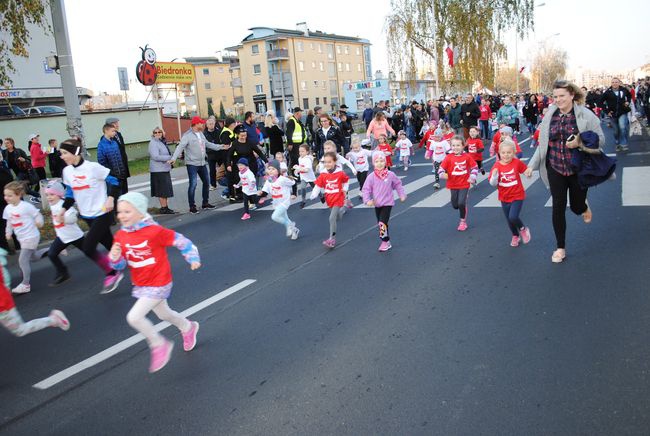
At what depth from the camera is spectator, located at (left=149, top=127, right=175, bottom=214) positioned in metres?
11.7

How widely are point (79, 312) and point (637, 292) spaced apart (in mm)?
5591

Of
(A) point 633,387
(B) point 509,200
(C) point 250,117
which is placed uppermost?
(C) point 250,117

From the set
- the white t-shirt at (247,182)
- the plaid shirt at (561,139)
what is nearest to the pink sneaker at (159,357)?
the plaid shirt at (561,139)

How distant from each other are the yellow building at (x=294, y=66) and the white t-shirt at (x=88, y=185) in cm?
7122

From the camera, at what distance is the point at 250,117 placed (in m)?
13.7

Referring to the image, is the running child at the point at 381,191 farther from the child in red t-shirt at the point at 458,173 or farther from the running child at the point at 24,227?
the running child at the point at 24,227

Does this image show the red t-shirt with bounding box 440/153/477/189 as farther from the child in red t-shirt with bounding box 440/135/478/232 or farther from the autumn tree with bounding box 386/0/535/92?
the autumn tree with bounding box 386/0/535/92

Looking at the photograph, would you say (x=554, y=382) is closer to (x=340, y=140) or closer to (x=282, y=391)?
(x=282, y=391)

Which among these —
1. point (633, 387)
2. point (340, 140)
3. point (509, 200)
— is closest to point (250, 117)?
point (340, 140)

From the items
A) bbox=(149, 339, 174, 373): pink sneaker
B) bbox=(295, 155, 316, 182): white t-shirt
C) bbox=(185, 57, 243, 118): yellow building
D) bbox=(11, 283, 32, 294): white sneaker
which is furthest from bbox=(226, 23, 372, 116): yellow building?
bbox=(149, 339, 174, 373): pink sneaker

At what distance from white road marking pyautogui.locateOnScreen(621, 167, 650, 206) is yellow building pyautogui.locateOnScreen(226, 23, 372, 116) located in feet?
219

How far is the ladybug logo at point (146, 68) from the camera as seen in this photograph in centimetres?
1744

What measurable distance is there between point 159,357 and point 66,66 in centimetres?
893

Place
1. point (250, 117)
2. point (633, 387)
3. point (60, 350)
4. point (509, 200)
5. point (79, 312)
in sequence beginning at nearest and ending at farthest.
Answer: point (633, 387) → point (60, 350) → point (79, 312) → point (509, 200) → point (250, 117)
